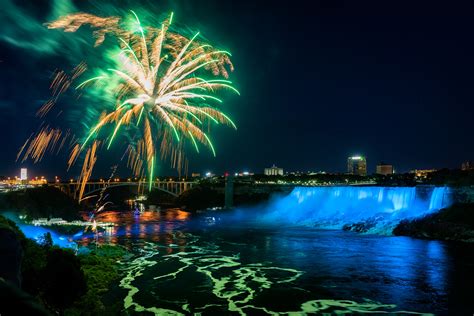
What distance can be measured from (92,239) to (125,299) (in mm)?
18928

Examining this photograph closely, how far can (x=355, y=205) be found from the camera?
50.3m

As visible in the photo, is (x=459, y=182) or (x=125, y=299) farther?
(x=459, y=182)

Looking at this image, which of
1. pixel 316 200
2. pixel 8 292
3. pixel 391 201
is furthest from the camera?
pixel 316 200

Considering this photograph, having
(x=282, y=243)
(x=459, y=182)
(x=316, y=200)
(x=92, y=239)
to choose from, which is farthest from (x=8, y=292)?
(x=316, y=200)

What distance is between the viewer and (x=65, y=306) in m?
13.0

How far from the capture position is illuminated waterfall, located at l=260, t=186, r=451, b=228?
4071 centimetres

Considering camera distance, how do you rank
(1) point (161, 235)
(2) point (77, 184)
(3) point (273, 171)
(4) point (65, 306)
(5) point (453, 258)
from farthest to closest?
(3) point (273, 171) → (2) point (77, 184) → (1) point (161, 235) → (5) point (453, 258) → (4) point (65, 306)

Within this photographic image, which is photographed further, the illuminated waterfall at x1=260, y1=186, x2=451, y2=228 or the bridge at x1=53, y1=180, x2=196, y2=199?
the bridge at x1=53, y1=180, x2=196, y2=199

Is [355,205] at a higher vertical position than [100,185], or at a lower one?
lower

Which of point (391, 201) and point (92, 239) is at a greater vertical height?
point (391, 201)

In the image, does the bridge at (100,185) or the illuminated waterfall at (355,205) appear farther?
the bridge at (100,185)

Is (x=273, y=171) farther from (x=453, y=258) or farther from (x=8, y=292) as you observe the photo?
(x=8, y=292)

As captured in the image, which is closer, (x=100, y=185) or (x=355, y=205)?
(x=355, y=205)

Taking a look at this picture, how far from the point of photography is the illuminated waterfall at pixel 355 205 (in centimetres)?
4071
